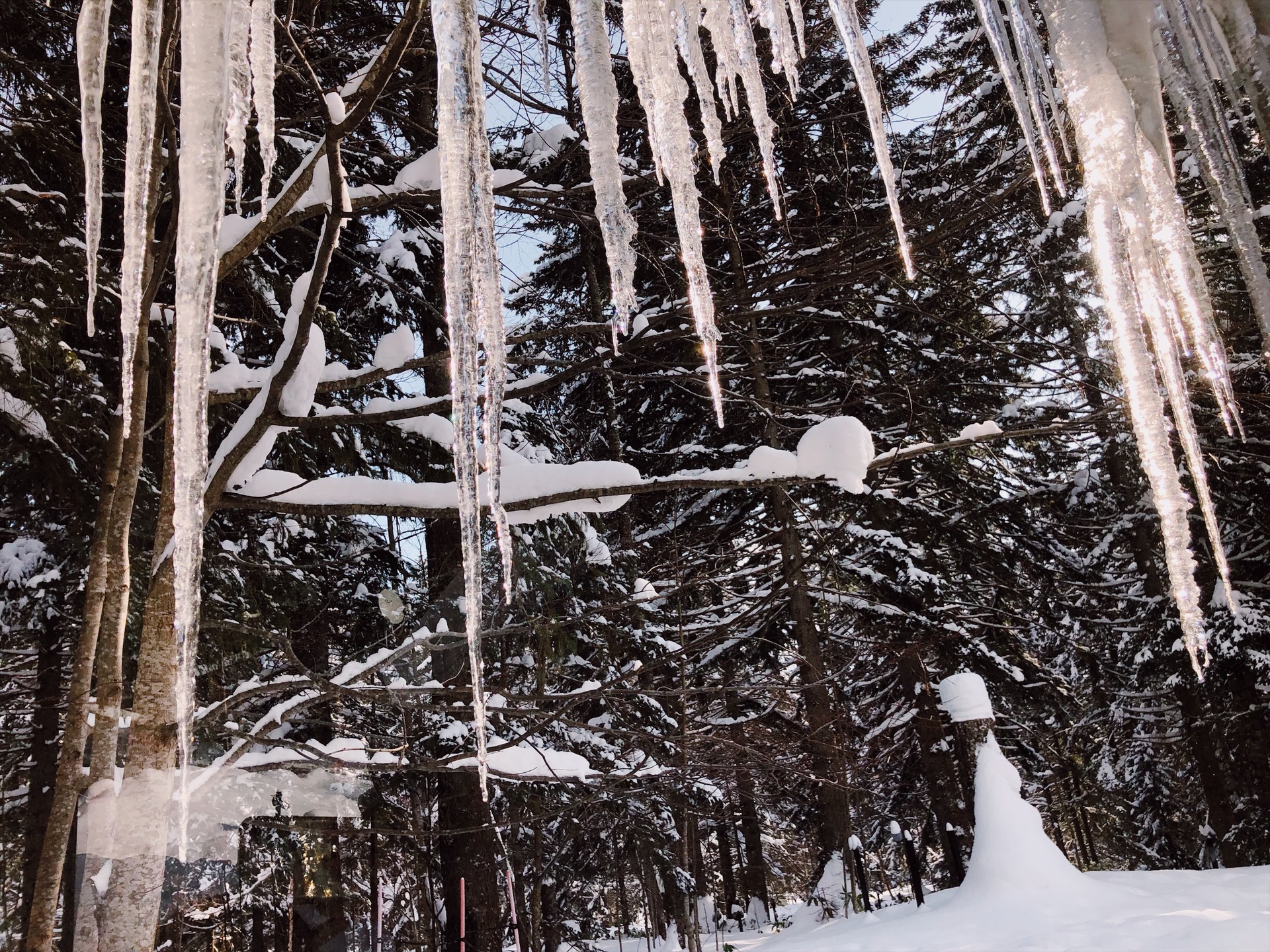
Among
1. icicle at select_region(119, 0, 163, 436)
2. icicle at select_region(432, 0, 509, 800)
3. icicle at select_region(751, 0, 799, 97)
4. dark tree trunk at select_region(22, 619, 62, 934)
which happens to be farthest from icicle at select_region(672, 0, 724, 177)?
dark tree trunk at select_region(22, 619, 62, 934)

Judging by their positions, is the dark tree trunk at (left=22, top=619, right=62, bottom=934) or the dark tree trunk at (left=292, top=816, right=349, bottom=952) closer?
the dark tree trunk at (left=22, top=619, right=62, bottom=934)

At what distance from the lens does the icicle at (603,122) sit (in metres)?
1.46

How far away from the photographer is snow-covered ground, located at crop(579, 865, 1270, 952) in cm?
316

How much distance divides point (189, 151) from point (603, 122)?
84cm

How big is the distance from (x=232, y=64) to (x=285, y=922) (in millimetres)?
10865

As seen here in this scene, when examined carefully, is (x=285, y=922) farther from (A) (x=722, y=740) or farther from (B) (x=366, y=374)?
(B) (x=366, y=374)

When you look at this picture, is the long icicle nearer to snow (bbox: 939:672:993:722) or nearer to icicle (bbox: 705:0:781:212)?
icicle (bbox: 705:0:781:212)

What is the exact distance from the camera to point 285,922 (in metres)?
9.36

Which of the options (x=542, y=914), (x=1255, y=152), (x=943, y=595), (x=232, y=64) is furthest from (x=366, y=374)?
(x=542, y=914)

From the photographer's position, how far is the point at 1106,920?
373cm

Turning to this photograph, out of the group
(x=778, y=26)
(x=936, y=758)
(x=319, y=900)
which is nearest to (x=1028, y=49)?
(x=778, y=26)

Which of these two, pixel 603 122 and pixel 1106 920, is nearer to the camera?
pixel 603 122

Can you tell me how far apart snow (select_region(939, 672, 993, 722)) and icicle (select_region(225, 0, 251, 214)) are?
5511 millimetres

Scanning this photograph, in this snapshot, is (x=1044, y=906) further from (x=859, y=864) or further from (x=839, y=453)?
(x=859, y=864)
